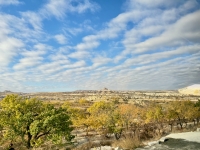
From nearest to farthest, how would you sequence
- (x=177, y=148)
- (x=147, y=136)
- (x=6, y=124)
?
(x=177, y=148) → (x=6, y=124) → (x=147, y=136)

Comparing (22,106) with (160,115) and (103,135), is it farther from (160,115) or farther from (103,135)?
(160,115)

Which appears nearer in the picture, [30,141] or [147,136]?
[30,141]

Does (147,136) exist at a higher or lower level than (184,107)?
lower

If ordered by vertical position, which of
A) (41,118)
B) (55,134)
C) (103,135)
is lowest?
(103,135)

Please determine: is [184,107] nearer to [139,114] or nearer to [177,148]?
[139,114]

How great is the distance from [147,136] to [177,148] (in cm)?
986

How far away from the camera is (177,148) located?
17719mm

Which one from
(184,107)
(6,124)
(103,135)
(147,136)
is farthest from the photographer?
(184,107)

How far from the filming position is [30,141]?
2375cm

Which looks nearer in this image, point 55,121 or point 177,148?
point 177,148

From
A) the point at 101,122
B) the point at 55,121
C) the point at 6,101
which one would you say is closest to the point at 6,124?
the point at 55,121

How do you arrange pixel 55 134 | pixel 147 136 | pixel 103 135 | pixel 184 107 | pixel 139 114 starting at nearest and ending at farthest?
pixel 55 134
pixel 147 136
pixel 103 135
pixel 184 107
pixel 139 114

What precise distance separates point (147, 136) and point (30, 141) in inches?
536

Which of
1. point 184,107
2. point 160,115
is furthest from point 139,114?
point 184,107
